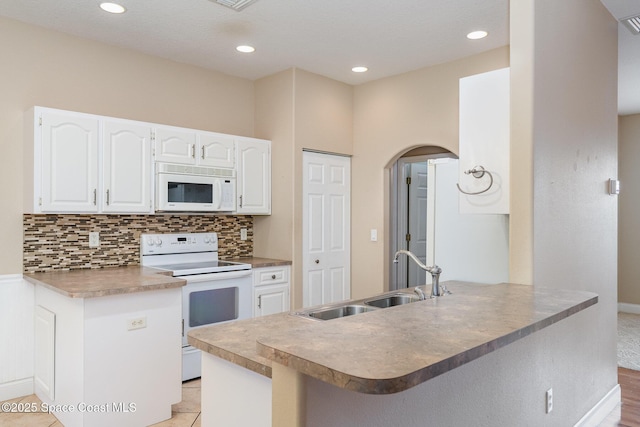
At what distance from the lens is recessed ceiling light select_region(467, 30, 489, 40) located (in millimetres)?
3436

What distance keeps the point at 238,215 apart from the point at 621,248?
5.35 meters

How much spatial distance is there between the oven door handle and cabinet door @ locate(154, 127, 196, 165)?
3.15ft

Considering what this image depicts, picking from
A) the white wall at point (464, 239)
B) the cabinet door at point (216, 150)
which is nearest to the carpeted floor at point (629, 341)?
the white wall at point (464, 239)

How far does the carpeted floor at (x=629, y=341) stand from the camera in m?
4.12

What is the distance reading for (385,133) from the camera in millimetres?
4555

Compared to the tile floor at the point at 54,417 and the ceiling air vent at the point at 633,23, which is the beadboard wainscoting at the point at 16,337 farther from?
the ceiling air vent at the point at 633,23

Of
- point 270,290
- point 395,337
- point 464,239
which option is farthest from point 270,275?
point 395,337

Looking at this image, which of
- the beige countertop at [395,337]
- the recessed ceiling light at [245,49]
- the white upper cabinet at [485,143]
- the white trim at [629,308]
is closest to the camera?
the beige countertop at [395,337]

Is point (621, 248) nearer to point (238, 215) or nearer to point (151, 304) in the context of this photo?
point (238, 215)

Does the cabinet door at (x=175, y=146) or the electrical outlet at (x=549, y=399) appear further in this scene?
the cabinet door at (x=175, y=146)

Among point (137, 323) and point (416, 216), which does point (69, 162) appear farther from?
point (416, 216)

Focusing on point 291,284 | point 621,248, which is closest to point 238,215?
point 291,284

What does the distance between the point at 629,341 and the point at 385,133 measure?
3425mm

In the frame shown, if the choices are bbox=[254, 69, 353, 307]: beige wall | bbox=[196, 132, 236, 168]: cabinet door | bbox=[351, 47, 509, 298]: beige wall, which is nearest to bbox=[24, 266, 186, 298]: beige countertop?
bbox=[196, 132, 236, 168]: cabinet door
